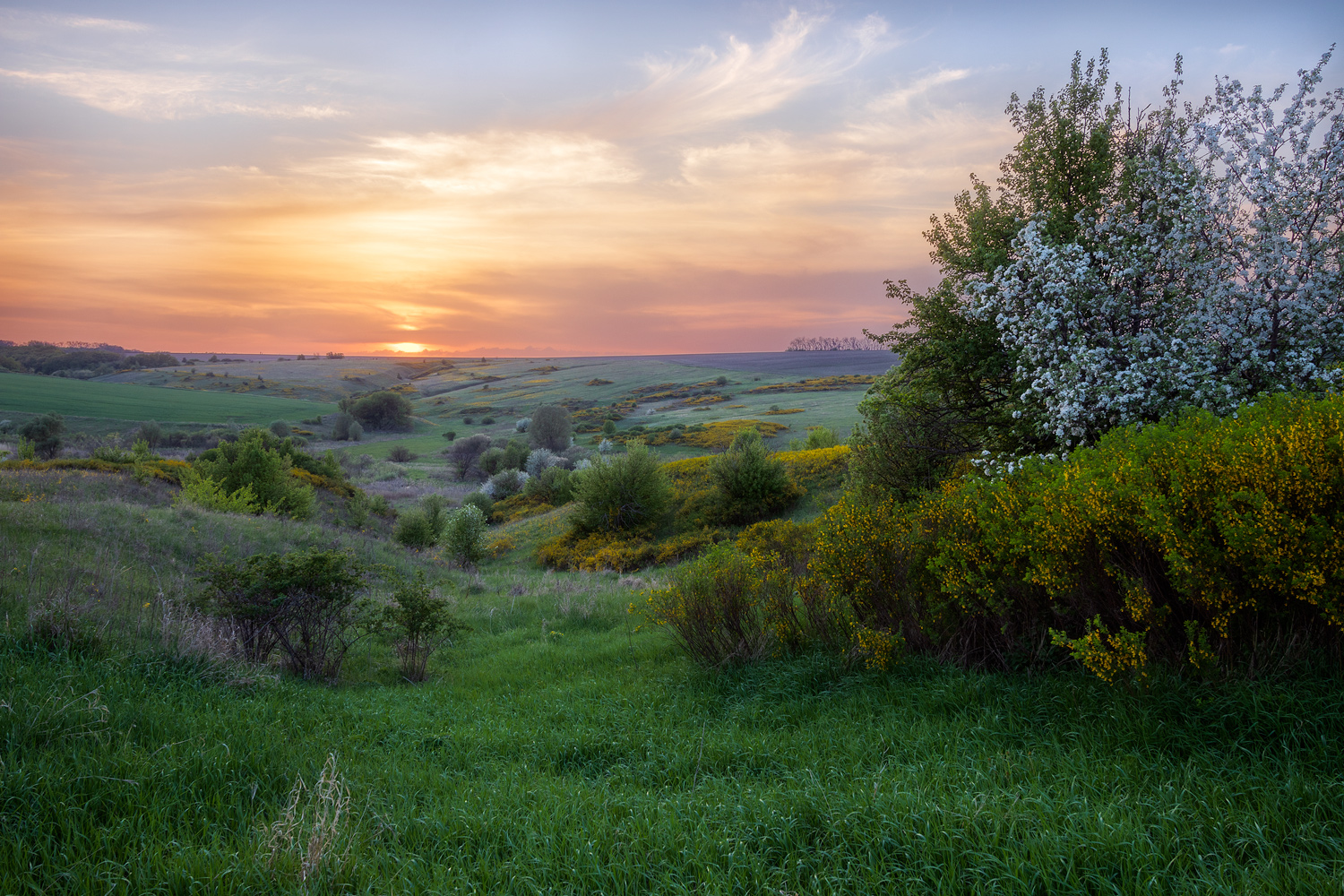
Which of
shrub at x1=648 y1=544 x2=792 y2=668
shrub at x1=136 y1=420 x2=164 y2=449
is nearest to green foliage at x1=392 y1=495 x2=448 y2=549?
shrub at x1=648 y1=544 x2=792 y2=668

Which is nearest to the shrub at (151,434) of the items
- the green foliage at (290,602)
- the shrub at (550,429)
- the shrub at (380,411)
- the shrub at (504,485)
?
the shrub at (504,485)

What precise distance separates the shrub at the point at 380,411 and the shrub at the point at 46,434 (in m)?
45.4

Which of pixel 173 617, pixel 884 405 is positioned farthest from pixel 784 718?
pixel 884 405

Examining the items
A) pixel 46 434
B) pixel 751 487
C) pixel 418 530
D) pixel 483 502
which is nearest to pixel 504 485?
pixel 483 502

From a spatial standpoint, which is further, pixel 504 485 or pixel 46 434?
pixel 504 485

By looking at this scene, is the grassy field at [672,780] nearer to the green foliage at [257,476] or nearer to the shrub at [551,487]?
the green foliage at [257,476]

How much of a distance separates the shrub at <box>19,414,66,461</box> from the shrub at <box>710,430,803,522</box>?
44481mm

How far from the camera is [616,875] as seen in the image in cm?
297

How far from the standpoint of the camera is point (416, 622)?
8.27 m

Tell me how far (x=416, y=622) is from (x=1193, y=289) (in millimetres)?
12067

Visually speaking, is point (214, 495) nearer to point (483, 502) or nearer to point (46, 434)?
point (483, 502)

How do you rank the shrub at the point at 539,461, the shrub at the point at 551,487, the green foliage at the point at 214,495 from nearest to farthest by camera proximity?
the green foliage at the point at 214,495 < the shrub at the point at 551,487 < the shrub at the point at 539,461

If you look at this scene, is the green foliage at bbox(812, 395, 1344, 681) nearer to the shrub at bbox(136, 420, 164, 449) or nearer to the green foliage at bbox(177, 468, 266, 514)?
the green foliage at bbox(177, 468, 266, 514)

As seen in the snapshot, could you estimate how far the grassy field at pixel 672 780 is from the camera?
2867 mm
